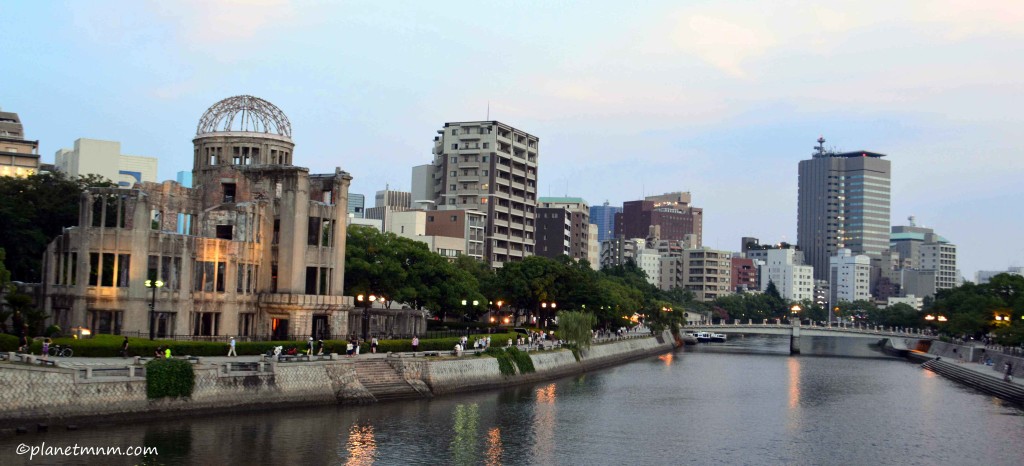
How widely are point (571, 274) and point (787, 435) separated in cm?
6940

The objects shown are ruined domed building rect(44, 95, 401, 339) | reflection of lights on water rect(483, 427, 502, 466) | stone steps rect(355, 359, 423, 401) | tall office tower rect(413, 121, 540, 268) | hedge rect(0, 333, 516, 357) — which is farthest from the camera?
tall office tower rect(413, 121, 540, 268)

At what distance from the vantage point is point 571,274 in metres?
136

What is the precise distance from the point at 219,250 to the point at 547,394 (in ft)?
98.2

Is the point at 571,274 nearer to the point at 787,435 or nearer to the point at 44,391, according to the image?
the point at 787,435

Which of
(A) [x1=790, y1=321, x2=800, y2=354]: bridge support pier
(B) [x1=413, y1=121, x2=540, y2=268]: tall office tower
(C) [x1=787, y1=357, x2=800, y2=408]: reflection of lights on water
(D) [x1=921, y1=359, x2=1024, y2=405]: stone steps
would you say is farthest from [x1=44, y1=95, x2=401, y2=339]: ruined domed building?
(A) [x1=790, y1=321, x2=800, y2=354]: bridge support pier

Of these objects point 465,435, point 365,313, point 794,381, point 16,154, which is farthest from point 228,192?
point 16,154

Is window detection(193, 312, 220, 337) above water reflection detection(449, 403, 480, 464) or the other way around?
above

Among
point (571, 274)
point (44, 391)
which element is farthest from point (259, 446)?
point (571, 274)

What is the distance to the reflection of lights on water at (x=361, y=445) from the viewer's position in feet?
169

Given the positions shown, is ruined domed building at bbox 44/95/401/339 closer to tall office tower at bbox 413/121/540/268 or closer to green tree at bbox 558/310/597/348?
green tree at bbox 558/310/597/348

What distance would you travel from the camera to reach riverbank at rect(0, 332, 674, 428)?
51.5 m

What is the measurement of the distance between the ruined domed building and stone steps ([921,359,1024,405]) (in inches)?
2395

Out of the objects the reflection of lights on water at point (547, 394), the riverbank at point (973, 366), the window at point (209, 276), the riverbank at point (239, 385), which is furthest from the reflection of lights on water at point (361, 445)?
the riverbank at point (973, 366)

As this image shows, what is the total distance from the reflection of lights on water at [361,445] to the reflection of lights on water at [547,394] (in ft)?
75.1
